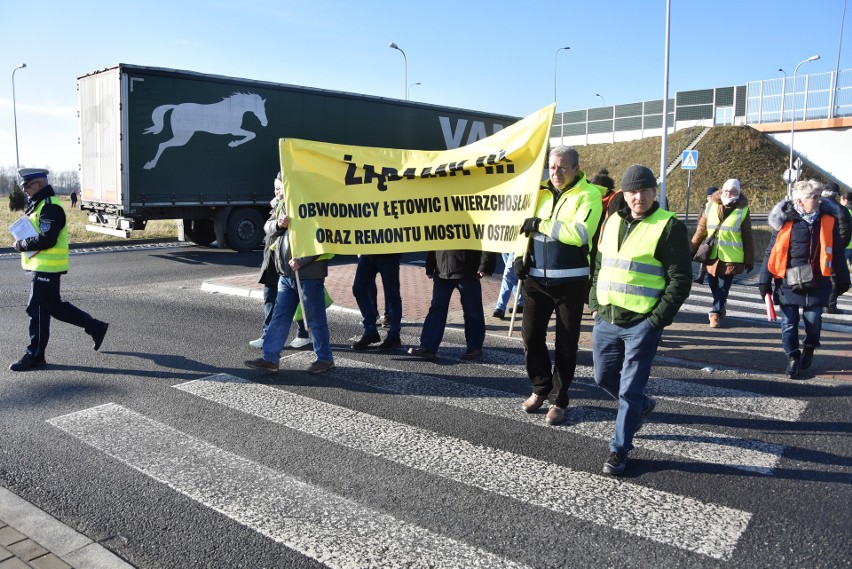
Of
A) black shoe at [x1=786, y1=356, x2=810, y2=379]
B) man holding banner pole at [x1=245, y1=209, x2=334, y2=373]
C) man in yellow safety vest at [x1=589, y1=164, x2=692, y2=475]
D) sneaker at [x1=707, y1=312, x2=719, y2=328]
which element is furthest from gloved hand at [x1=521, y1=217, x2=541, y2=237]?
sneaker at [x1=707, y1=312, x2=719, y2=328]

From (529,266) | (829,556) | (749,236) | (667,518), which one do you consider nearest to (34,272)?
(529,266)

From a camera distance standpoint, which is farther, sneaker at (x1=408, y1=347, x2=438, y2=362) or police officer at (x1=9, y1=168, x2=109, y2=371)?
sneaker at (x1=408, y1=347, x2=438, y2=362)

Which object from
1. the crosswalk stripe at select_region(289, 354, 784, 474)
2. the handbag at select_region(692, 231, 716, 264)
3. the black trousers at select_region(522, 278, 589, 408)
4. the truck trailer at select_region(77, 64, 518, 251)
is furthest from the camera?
the truck trailer at select_region(77, 64, 518, 251)

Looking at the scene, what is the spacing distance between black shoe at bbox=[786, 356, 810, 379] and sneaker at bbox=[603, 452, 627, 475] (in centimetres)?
311

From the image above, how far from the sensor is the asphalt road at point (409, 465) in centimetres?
342

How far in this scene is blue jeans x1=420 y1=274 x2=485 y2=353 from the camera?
22.7 feet

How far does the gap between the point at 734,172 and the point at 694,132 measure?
7.94 metres

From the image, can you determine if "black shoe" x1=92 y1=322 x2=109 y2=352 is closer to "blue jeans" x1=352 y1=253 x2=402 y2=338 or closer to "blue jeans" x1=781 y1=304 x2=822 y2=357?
"blue jeans" x1=352 y1=253 x2=402 y2=338

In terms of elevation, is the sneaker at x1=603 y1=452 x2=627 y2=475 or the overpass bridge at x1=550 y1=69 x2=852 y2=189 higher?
the overpass bridge at x1=550 y1=69 x2=852 y2=189

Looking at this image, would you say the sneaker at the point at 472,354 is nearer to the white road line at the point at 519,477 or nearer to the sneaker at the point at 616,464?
the white road line at the point at 519,477

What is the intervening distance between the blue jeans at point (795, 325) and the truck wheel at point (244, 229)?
1335cm

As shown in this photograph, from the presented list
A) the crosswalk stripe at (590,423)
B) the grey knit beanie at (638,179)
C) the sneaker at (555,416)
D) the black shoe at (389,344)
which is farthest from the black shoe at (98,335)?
the grey knit beanie at (638,179)

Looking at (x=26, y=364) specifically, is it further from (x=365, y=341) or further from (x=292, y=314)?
(x=365, y=341)

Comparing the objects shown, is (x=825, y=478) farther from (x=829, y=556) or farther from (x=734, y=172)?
(x=734, y=172)
